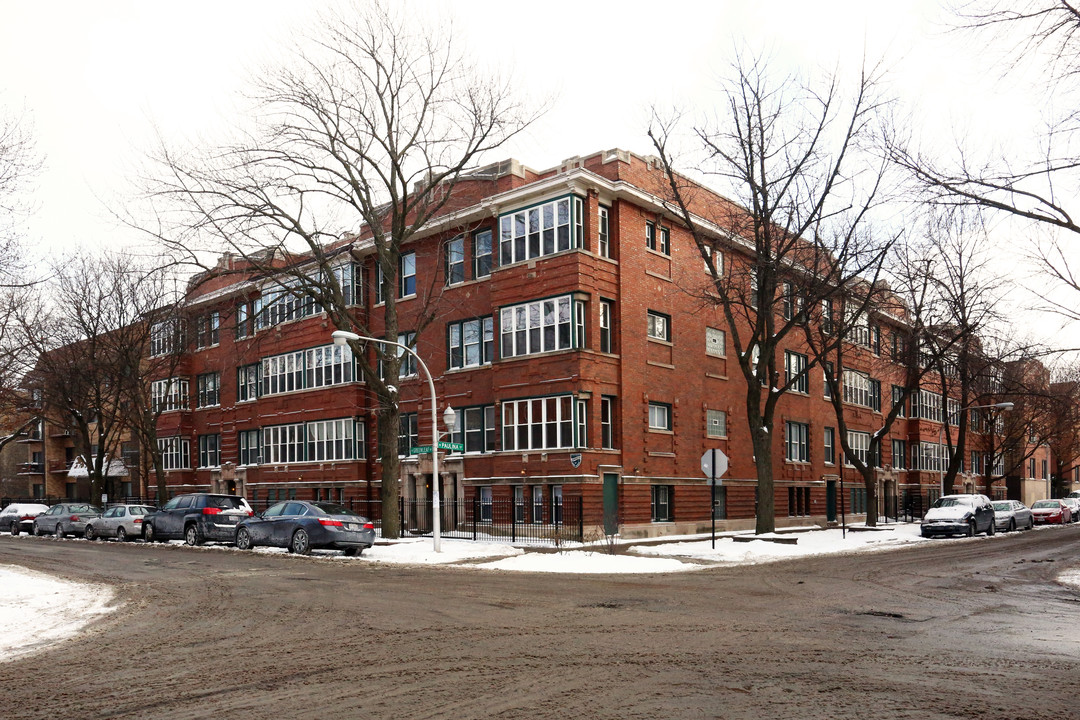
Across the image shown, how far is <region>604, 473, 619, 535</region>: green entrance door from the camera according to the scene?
32500 millimetres

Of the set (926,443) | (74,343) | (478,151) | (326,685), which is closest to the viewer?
(326,685)

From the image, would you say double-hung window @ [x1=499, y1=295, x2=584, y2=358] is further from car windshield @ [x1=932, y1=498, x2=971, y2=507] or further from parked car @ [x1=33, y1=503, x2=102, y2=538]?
parked car @ [x1=33, y1=503, x2=102, y2=538]

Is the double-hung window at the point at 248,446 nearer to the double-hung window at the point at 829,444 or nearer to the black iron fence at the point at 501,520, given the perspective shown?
the black iron fence at the point at 501,520

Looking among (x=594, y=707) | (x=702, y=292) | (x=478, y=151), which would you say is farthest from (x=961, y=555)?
(x=594, y=707)

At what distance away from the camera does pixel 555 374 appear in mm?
32594

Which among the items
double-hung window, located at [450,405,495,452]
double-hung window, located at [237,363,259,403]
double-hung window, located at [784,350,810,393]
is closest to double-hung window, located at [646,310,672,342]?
double-hung window, located at [450,405,495,452]

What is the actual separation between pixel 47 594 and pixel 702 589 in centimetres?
1160

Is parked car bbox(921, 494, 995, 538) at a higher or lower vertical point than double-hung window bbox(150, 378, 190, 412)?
lower

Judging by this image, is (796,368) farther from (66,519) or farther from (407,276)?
(66,519)

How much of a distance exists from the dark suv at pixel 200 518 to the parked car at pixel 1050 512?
40.5 m

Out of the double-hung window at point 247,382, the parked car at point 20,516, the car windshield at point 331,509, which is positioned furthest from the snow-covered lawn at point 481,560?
the double-hung window at point 247,382

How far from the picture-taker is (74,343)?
45875 millimetres

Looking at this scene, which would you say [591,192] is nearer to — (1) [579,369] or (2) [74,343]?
(1) [579,369]

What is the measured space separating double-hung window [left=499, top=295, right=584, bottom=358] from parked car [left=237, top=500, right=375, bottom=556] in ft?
32.6
